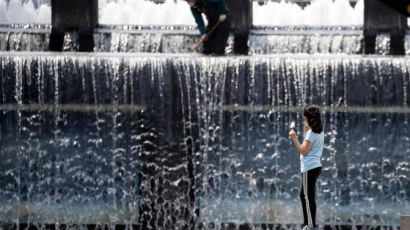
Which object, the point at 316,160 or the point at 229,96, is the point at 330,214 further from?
the point at 316,160

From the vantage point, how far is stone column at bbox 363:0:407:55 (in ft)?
48.2

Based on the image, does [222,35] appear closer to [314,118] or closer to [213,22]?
[213,22]

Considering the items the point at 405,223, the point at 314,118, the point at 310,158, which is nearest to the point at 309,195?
the point at 310,158

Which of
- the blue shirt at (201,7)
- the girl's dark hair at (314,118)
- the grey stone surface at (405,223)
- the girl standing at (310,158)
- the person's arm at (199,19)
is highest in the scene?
the blue shirt at (201,7)

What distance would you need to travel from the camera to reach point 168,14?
1850cm

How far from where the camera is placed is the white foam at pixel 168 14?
18.2 meters

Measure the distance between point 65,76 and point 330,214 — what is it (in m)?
3.80

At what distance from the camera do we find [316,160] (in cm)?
848

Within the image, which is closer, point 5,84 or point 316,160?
point 316,160

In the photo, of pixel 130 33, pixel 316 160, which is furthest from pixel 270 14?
pixel 316 160

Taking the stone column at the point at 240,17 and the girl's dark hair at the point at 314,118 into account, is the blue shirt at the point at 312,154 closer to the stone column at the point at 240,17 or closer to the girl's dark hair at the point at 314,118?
the girl's dark hair at the point at 314,118

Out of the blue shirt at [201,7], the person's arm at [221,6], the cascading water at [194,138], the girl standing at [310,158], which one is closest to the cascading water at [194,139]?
the cascading water at [194,138]

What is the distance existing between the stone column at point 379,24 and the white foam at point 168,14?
123 inches

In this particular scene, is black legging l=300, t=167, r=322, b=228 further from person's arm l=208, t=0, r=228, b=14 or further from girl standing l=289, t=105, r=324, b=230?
person's arm l=208, t=0, r=228, b=14
